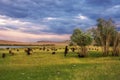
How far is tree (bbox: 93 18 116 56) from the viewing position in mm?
82956

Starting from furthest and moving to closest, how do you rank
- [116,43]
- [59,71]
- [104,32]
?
[104,32]
[116,43]
[59,71]

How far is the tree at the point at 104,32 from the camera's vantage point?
83.0 meters

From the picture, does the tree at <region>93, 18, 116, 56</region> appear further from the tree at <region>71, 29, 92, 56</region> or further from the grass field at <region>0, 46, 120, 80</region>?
the grass field at <region>0, 46, 120, 80</region>

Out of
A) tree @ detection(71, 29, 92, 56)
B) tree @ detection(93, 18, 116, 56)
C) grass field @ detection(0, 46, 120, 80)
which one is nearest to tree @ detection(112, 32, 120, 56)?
tree @ detection(93, 18, 116, 56)

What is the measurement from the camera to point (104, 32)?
83.1 metres

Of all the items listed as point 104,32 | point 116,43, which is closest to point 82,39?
point 104,32

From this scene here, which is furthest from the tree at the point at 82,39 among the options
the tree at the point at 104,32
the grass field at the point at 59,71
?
the grass field at the point at 59,71

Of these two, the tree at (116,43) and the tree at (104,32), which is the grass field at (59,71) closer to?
the tree at (116,43)

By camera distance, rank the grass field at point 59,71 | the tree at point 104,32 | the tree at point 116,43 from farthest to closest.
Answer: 1. the tree at point 104,32
2. the tree at point 116,43
3. the grass field at point 59,71

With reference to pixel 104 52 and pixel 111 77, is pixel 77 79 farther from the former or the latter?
pixel 104 52

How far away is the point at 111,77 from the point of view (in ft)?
98.0

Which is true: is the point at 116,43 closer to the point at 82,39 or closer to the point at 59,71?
the point at 82,39

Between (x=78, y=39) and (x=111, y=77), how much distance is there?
5200 cm

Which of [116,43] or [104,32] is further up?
[104,32]
